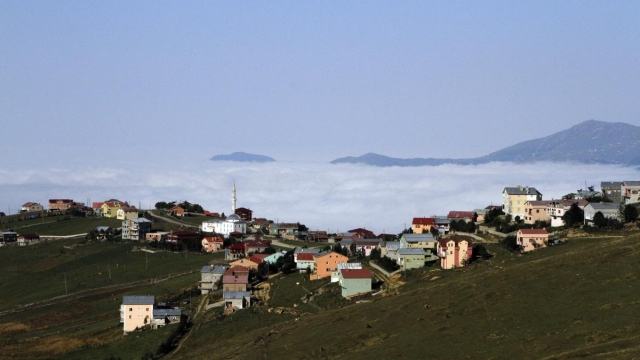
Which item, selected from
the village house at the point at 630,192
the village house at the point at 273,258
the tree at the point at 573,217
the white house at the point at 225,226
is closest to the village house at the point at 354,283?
the village house at the point at 273,258

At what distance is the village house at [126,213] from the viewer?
7045 inches

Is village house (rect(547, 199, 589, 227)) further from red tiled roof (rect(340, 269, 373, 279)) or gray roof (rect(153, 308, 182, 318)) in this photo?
gray roof (rect(153, 308, 182, 318))

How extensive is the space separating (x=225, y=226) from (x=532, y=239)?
78133mm

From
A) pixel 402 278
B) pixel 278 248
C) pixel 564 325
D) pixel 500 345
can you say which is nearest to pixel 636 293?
pixel 564 325

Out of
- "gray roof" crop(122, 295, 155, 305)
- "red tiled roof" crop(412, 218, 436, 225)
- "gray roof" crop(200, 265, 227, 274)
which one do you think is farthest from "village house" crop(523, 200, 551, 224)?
"gray roof" crop(122, 295, 155, 305)

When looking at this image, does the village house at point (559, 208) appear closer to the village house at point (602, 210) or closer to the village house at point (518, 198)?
the village house at point (602, 210)

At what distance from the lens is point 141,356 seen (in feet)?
269

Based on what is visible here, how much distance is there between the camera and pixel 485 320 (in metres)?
66.2

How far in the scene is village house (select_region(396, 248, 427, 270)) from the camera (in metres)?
103

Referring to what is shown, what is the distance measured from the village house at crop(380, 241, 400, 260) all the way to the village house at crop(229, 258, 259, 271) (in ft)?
52.3

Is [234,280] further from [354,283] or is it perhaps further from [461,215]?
[461,215]

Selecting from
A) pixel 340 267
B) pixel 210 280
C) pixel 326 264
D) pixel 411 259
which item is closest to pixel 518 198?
pixel 411 259

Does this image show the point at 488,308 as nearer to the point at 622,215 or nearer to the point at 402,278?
the point at 402,278

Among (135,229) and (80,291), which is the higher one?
Result: (135,229)
